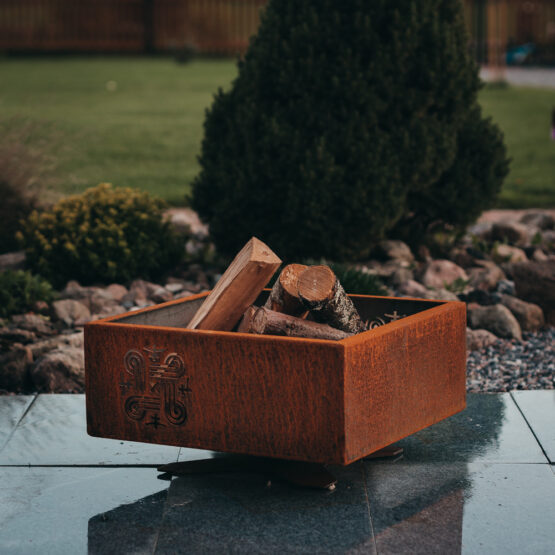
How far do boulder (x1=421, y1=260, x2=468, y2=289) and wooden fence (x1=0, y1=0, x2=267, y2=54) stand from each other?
26.4m

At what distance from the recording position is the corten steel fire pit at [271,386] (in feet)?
9.45

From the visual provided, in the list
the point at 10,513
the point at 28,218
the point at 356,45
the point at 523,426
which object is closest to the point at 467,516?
the point at 523,426

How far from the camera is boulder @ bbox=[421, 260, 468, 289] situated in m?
6.31

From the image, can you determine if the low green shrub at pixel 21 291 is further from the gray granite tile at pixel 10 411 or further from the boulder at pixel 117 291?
the gray granite tile at pixel 10 411

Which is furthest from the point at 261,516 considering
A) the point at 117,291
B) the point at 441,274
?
the point at 441,274

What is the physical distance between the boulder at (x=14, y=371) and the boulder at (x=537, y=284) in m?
3.23

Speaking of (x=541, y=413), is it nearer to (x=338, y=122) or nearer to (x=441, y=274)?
(x=441, y=274)

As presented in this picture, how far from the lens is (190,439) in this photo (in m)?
3.08

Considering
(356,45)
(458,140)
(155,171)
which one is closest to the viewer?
(356,45)

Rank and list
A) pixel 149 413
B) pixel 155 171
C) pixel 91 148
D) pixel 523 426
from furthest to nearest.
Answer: pixel 91 148, pixel 155 171, pixel 523 426, pixel 149 413

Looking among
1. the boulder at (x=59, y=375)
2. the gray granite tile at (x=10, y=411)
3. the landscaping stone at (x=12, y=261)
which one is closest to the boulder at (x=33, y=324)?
the boulder at (x=59, y=375)

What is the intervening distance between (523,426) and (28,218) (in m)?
4.61

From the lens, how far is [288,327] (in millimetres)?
3252

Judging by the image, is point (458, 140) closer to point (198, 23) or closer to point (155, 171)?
point (155, 171)
